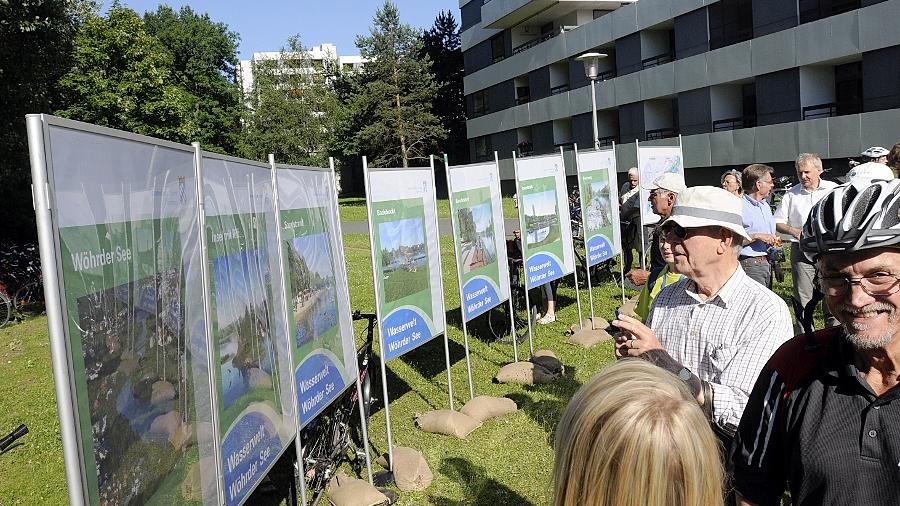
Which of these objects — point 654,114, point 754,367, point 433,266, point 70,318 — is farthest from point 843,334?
point 654,114

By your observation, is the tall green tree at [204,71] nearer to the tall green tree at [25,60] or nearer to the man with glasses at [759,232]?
the tall green tree at [25,60]

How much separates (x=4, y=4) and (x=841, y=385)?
16.1 m

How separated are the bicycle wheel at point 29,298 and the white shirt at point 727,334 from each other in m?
14.9

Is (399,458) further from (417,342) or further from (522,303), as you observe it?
(522,303)

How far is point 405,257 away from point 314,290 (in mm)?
1440

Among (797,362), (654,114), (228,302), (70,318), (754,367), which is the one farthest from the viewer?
(654,114)

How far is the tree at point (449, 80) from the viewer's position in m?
63.7

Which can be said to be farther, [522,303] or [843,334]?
[522,303]

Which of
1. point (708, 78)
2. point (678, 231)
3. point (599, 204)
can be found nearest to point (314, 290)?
point (678, 231)

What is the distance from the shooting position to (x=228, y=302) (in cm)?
326

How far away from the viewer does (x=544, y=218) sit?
926 cm

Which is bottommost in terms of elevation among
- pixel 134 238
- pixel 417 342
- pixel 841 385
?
pixel 417 342

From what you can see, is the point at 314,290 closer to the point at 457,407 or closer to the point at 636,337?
the point at 636,337

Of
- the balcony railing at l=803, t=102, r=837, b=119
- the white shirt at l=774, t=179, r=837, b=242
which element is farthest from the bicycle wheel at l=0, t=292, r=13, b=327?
the balcony railing at l=803, t=102, r=837, b=119
